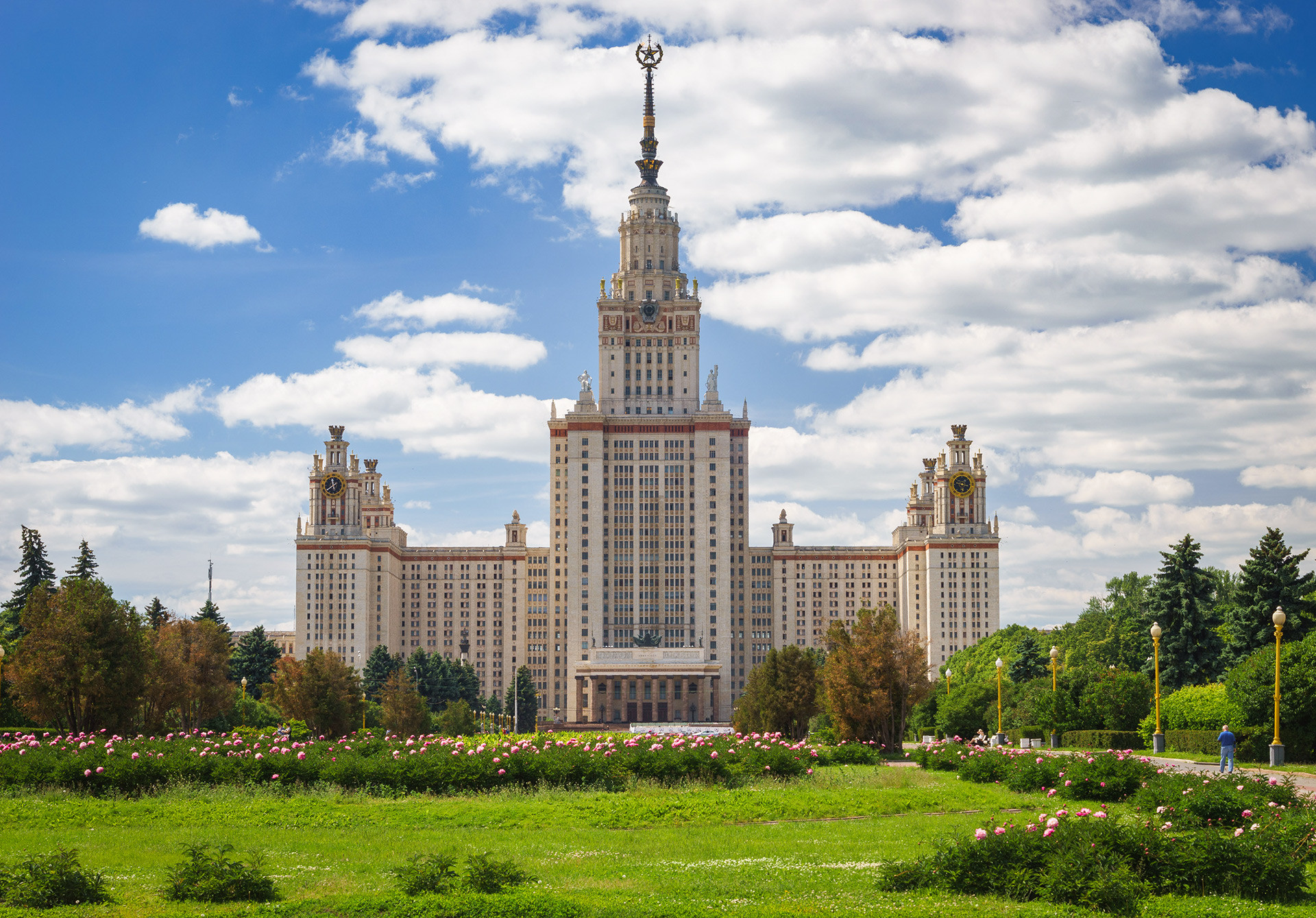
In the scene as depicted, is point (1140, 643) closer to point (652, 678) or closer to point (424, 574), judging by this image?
point (652, 678)

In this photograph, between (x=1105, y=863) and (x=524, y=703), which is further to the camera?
(x=524, y=703)

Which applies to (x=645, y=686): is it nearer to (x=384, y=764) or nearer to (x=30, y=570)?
(x=30, y=570)

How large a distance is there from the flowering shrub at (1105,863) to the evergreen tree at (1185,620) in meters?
48.3

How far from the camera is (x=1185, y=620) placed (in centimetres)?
6562

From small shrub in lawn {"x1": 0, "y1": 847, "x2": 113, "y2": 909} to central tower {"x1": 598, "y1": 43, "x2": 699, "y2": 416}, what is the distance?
149 m

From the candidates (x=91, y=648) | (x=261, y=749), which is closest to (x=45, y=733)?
(x=91, y=648)

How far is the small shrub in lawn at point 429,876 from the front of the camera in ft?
61.3

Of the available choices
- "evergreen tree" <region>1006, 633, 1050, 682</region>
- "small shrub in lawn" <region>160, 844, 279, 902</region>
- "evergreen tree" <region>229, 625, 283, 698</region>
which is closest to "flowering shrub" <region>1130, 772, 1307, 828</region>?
"small shrub in lawn" <region>160, 844, 279, 902</region>

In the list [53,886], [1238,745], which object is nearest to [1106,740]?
[1238,745]

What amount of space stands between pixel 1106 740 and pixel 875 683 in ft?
36.4

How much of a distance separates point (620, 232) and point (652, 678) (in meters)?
59.3

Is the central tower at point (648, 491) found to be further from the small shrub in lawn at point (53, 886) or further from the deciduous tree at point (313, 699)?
the small shrub in lawn at point (53, 886)

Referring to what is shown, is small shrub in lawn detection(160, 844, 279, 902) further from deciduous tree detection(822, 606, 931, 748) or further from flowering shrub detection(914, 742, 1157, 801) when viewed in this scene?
deciduous tree detection(822, 606, 931, 748)

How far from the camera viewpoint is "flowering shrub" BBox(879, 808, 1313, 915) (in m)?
18.8
